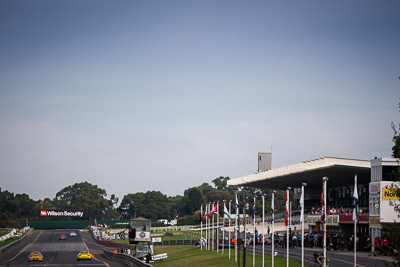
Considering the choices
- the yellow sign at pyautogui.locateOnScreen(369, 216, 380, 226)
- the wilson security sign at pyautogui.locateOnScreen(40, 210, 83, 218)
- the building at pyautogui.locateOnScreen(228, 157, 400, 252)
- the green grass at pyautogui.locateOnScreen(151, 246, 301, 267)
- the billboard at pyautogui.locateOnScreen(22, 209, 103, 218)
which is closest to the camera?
the green grass at pyautogui.locateOnScreen(151, 246, 301, 267)

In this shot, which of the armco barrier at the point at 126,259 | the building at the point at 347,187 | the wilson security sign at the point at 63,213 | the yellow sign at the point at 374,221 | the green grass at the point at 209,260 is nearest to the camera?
the green grass at the point at 209,260

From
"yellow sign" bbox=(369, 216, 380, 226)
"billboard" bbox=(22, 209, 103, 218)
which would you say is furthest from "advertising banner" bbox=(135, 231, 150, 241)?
"billboard" bbox=(22, 209, 103, 218)

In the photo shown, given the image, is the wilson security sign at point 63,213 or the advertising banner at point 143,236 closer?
the advertising banner at point 143,236

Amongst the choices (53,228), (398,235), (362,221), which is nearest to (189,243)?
(362,221)

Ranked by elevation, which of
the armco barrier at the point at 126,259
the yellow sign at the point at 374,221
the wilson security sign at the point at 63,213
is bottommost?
the wilson security sign at the point at 63,213

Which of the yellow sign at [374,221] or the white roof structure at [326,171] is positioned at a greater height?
the white roof structure at [326,171]

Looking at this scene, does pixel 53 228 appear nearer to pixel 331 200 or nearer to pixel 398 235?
pixel 331 200

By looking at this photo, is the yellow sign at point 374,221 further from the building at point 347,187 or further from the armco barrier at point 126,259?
the armco barrier at point 126,259

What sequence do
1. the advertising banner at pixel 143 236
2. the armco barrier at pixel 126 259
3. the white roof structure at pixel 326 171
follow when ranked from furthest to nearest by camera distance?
the advertising banner at pixel 143 236 < the white roof structure at pixel 326 171 < the armco barrier at pixel 126 259

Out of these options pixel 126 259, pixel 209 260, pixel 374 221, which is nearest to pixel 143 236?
pixel 126 259

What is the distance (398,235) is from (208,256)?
40359 mm

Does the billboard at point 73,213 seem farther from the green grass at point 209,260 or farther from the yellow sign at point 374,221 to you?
the yellow sign at point 374,221

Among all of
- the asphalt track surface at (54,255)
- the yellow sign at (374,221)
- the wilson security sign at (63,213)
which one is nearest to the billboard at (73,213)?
the wilson security sign at (63,213)

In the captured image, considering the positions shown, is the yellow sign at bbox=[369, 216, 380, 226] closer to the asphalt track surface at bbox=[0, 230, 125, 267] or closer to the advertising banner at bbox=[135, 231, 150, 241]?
the asphalt track surface at bbox=[0, 230, 125, 267]
